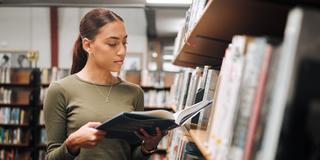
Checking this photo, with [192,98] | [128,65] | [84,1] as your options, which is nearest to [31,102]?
[84,1]

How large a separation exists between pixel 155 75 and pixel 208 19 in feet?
13.7

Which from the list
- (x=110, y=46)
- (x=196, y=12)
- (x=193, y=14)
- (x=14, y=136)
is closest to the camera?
(x=110, y=46)

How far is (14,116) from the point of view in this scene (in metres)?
5.28

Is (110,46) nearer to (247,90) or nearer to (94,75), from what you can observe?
(94,75)

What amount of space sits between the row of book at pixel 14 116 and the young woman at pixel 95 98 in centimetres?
421

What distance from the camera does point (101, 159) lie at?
1349 mm

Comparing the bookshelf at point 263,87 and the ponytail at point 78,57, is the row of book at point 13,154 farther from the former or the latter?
the bookshelf at point 263,87

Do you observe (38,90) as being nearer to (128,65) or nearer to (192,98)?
(128,65)

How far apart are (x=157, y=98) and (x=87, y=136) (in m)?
3.99

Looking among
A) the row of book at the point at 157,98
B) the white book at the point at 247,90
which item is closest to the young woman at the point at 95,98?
the white book at the point at 247,90

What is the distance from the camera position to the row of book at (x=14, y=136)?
5258 millimetres

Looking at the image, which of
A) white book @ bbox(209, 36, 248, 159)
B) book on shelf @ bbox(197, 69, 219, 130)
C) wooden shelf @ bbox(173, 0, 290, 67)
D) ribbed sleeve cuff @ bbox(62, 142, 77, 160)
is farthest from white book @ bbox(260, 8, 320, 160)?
ribbed sleeve cuff @ bbox(62, 142, 77, 160)

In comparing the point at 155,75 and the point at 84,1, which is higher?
the point at 84,1

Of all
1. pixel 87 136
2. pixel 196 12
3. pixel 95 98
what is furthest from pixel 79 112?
pixel 196 12
